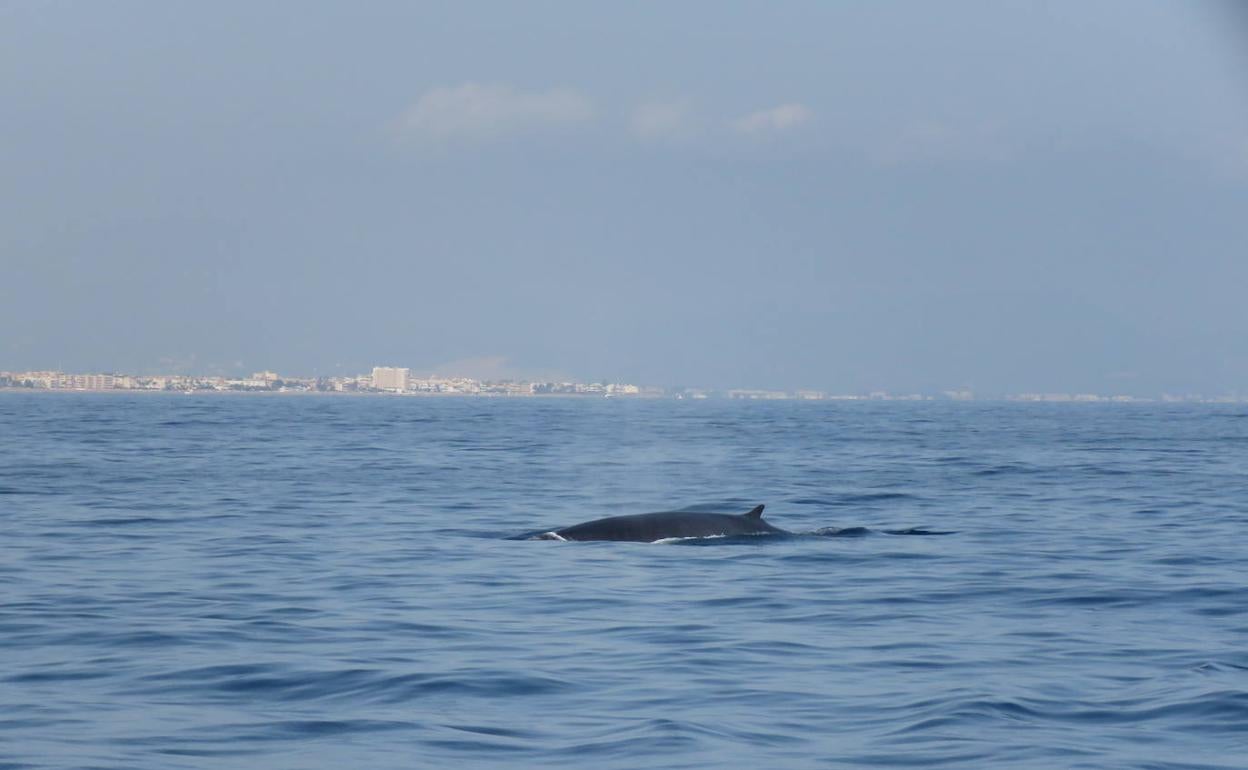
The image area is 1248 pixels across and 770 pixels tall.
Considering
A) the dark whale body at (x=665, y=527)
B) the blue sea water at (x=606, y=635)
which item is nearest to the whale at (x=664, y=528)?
the dark whale body at (x=665, y=527)

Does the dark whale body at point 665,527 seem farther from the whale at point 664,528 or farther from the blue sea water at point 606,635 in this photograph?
the blue sea water at point 606,635

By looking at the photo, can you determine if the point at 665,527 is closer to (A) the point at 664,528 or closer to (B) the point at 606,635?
(A) the point at 664,528

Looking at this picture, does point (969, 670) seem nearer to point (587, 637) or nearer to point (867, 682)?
point (867, 682)

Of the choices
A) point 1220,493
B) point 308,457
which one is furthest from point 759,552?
point 308,457

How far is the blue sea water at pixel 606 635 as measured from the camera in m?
9.45

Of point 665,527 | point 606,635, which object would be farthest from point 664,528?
point 606,635

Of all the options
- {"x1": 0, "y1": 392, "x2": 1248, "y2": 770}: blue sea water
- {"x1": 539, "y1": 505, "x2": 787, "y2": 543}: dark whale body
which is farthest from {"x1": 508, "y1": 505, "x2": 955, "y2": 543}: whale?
{"x1": 0, "y1": 392, "x2": 1248, "y2": 770}: blue sea water

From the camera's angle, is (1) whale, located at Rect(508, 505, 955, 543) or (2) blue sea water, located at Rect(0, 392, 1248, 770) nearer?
(2) blue sea water, located at Rect(0, 392, 1248, 770)

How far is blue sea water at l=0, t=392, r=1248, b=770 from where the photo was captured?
31.0 ft

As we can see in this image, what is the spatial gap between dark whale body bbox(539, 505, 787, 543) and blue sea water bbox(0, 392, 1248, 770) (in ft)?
1.49

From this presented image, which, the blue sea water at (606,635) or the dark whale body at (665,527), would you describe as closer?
the blue sea water at (606,635)

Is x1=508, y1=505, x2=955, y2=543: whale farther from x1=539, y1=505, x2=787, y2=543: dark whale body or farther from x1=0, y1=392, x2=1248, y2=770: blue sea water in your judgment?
A: x1=0, y1=392, x2=1248, y2=770: blue sea water

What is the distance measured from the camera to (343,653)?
1231 cm

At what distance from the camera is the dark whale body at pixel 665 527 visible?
21062 mm
